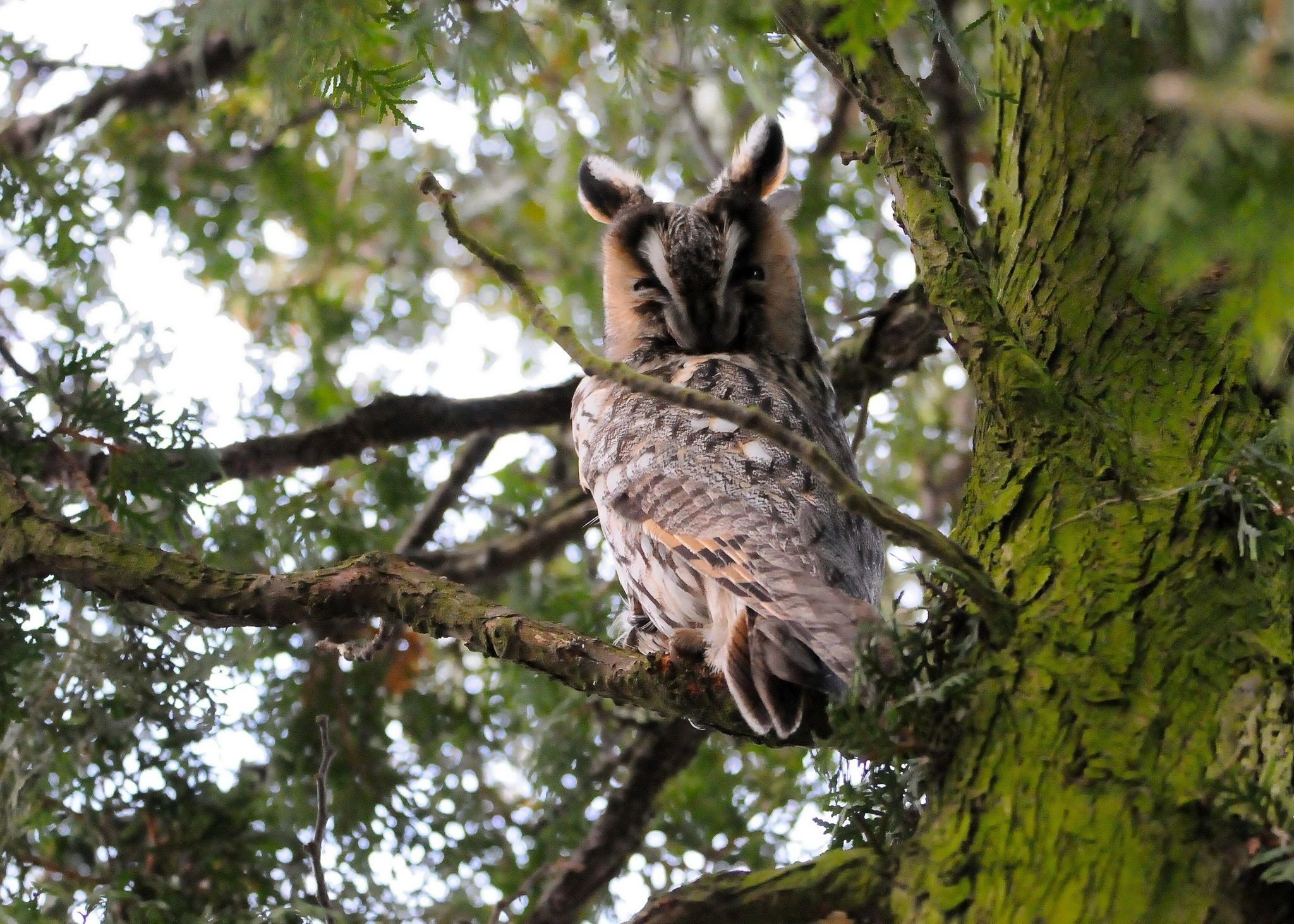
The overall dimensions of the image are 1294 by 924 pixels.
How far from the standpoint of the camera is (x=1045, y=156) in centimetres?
230

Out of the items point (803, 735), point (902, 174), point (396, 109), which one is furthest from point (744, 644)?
point (396, 109)

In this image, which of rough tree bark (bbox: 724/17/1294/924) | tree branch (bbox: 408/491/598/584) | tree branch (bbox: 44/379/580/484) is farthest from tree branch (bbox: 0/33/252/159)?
rough tree bark (bbox: 724/17/1294/924)

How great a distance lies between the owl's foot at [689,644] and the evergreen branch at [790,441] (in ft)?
2.16

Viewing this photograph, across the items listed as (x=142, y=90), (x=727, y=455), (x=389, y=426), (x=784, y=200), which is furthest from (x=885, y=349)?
(x=142, y=90)

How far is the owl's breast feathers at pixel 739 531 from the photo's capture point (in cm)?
175

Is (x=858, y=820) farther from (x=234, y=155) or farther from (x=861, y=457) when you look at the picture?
(x=234, y=155)

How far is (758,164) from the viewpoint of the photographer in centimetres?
347

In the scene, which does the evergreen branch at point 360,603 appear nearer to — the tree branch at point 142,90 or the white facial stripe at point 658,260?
the white facial stripe at point 658,260

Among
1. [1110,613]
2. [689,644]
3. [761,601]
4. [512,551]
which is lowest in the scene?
[1110,613]

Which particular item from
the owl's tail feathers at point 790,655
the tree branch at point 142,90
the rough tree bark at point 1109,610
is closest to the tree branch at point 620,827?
the owl's tail feathers at point 790,655

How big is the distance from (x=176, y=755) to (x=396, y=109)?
1877 mm

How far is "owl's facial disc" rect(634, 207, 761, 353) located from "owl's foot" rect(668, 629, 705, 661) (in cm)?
105

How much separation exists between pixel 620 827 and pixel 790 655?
4.86 ft

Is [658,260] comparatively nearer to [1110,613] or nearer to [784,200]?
[784,200]
